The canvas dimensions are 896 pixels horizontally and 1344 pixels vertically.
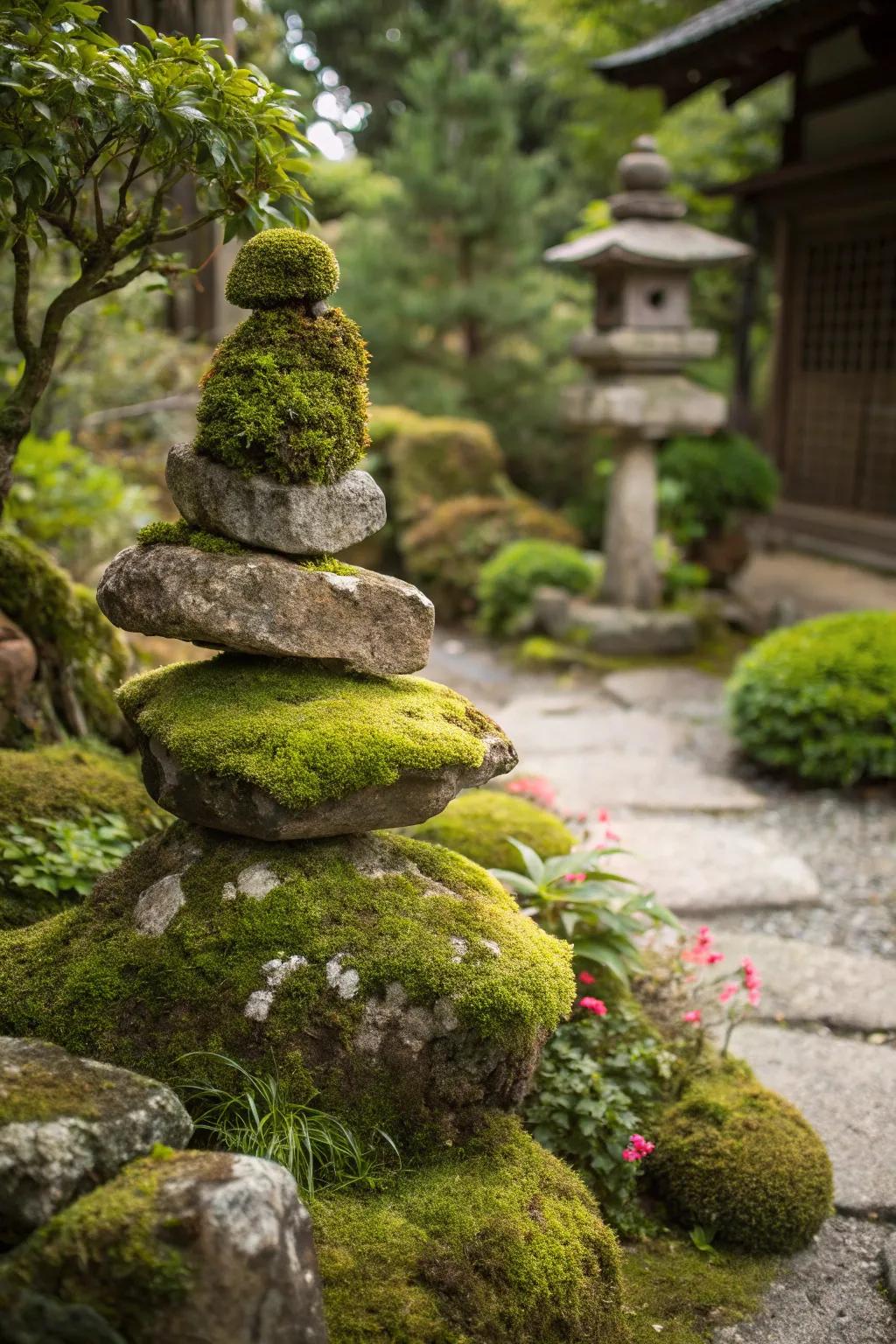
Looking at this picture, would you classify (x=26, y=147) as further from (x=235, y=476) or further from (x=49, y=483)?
(x=49, y=483)

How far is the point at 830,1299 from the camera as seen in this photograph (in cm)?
274

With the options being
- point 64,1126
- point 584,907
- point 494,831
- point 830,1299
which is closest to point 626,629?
point 494,831

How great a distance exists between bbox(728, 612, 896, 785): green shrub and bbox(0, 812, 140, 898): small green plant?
376 centimetres

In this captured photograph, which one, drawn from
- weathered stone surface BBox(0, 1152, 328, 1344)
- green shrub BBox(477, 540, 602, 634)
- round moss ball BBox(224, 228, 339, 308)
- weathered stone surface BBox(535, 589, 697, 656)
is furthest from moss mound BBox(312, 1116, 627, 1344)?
green shrub BBox(477, 540, 602, 634)

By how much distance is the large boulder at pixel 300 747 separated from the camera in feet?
8.37

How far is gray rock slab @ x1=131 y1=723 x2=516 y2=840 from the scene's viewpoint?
2572mm

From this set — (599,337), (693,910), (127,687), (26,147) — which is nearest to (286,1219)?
(127,687)

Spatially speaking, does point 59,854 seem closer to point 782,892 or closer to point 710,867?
point 710,867

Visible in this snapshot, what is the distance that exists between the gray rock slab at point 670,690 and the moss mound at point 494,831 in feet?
11.1

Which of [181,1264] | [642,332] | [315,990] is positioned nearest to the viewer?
[181,1264]

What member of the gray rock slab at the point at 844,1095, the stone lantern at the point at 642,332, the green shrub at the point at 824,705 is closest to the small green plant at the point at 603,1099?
the gray rock slab at the point at 844,1095

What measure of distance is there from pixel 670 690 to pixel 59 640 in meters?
4.73

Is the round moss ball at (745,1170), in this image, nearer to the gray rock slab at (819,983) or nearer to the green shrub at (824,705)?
the gray rock slab at (819,983)

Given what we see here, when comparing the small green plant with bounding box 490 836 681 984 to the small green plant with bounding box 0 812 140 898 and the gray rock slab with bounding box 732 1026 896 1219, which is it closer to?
the gray rock slab with bounding box 732 1026 896 1219
